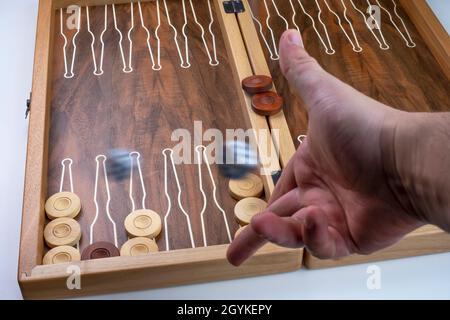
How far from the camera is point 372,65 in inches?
84.7

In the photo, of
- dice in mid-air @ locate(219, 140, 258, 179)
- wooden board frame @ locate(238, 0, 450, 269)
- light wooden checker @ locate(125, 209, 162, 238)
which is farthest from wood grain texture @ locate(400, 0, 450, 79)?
light wooden checker @ locate(125, 209, 162, 238)

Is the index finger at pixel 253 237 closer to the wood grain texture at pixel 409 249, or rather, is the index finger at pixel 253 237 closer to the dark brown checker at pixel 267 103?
the wood grain texture at pixel 409 249

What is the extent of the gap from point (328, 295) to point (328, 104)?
62 cm

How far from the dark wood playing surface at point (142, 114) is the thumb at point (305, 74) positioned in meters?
0.61

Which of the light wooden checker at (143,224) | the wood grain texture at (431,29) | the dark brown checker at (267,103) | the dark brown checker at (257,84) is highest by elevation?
the wood grain texture at (431,29)

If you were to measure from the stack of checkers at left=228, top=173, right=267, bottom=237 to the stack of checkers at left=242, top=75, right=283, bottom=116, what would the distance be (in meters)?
0.22

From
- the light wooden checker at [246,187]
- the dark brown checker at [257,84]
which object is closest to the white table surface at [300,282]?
the light wooden checker at [246,187]

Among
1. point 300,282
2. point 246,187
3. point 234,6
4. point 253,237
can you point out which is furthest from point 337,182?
point 234,6

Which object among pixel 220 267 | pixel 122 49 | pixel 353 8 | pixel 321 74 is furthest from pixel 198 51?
pixel 321 74

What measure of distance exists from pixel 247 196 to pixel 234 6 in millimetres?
864

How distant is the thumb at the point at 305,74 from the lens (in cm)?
114

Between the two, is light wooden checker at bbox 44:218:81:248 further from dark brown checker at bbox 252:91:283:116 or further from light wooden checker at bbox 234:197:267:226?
dark brown checker at bbox 252:91:283:116

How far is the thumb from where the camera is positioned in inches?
44.8

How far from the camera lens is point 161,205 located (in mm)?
1720
